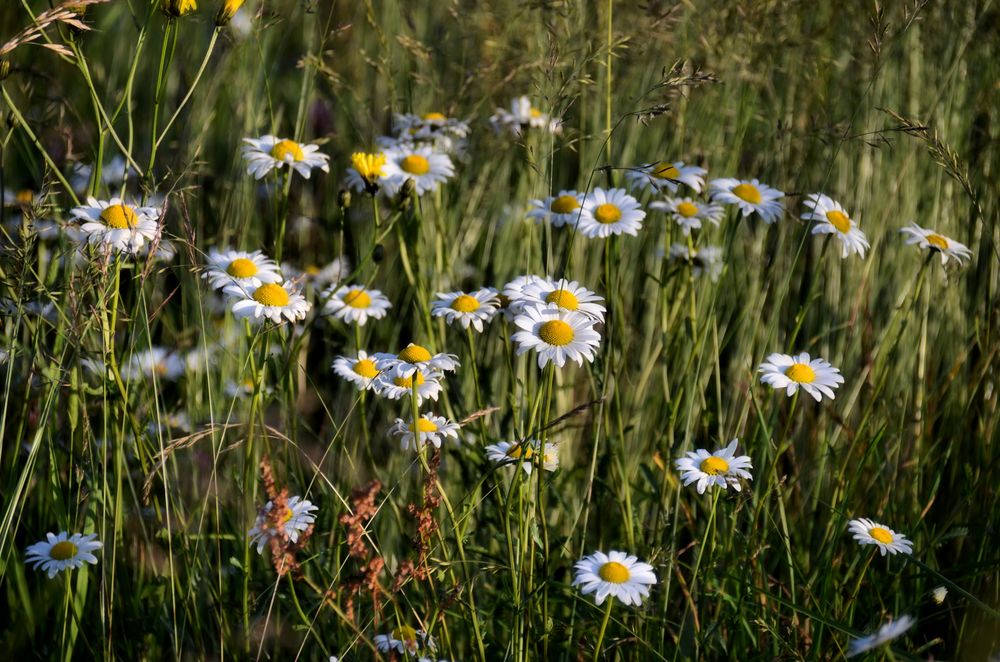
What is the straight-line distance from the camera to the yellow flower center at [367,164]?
1768 mm

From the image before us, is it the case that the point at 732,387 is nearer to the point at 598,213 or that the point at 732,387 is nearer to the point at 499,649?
the point at 598,213

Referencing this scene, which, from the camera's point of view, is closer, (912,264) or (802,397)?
(802,397)

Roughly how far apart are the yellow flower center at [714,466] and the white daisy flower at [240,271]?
2.46 feet

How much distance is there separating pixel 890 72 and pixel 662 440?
153cm

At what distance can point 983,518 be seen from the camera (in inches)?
70.9

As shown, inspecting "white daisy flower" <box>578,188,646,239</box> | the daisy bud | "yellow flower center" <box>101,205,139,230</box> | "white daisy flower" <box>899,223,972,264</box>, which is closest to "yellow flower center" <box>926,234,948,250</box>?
"white daisy flower" <box>899,223,972,264</box>

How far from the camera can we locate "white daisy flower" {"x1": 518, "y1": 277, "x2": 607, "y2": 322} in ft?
4.59

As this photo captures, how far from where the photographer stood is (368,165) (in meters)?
1.80

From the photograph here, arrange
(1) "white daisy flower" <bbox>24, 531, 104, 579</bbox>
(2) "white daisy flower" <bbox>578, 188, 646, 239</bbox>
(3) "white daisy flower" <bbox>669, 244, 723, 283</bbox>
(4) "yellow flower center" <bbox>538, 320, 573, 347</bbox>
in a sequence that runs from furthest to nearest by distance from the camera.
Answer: (3) "white daisy flower" <bbox>669, 244, 723, 283</bbox>, (2) "white daisy flower" <bbox>578, 188, 646, 239</bbox>, (1) "white daisy flower" <bbox>24, 531, 104, 579</bbox>, (4) "yellow flower center" <bbox>538, 320, 573, 347</bbox>

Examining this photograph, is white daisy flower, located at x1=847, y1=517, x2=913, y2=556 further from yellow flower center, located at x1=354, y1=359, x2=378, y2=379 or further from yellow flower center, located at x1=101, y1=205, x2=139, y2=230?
yellow flower center, located at x1=101, y1=205, x2=139, y2=230

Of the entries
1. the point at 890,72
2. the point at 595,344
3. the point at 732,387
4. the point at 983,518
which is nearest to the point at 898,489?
the point at 983,518

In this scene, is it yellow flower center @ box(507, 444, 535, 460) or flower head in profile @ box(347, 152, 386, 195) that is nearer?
yellow flower center @ box(507, 444, 535, 460)

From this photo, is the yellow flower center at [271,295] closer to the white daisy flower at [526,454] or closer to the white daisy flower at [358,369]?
the white daisy flower at [358,369]

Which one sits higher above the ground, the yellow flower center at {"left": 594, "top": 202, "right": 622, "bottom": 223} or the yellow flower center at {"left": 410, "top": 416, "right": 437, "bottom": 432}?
the yellow flower center at {"left": 594, "top": 202, "right": 622, "bottom": 223}
